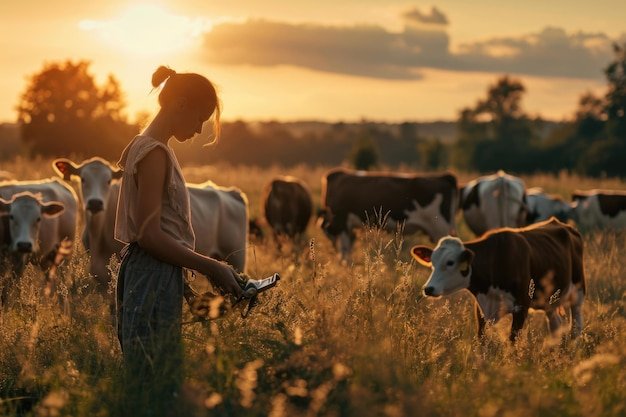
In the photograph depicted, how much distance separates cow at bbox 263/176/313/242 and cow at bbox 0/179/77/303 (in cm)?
625

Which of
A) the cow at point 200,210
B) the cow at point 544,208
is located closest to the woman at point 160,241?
the cow at point 200,210

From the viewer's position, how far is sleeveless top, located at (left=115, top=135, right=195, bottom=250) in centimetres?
484

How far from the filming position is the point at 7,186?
12.2 meters

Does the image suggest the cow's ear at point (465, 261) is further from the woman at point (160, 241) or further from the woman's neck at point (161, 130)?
the woman's neck at point (161, 130)

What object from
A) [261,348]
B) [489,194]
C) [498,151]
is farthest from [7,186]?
[498,151]

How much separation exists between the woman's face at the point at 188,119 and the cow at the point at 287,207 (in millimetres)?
13238

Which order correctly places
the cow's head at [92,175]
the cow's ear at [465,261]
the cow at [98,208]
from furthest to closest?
the cow's head at [92,175] < the cow at [98,208] < the cow's ear at [465,261]

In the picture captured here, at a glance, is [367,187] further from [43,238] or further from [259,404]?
[259,404]

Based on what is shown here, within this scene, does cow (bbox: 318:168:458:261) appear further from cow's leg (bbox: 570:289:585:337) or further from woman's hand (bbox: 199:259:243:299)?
woman's hand (bbox: 199:259:243:299)

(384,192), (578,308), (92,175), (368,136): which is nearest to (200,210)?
(92,175)

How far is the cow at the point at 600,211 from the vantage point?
2122cm

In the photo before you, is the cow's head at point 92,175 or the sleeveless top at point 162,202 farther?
the cow's head at point 92,175

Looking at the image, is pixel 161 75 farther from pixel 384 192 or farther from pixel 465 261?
pixel 384 192

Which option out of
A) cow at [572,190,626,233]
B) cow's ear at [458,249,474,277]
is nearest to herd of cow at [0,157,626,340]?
cow's ear at [458,249,474,277]
